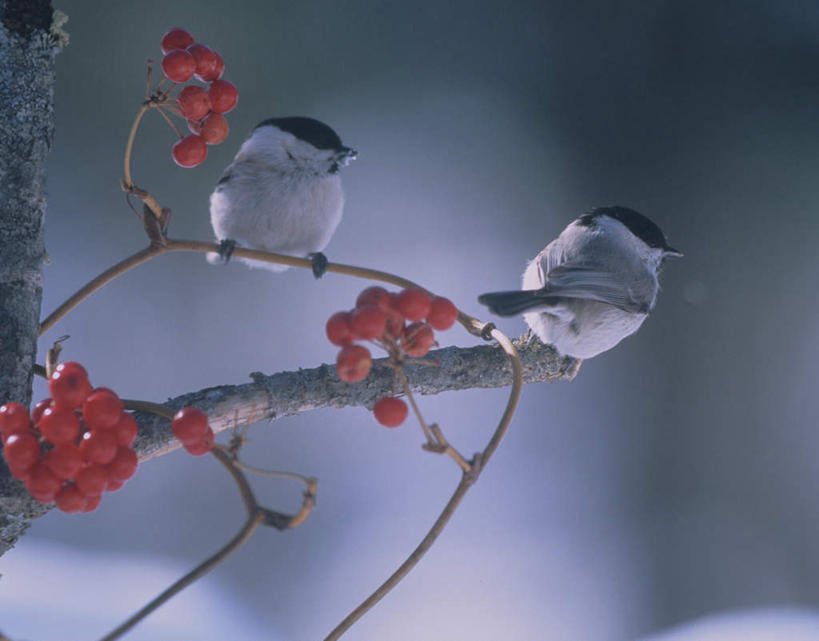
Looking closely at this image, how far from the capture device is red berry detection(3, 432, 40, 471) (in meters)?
0.71

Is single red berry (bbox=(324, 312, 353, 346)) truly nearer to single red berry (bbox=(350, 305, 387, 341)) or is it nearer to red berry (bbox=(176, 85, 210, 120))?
single red berry (bbox=(350, 305, 387, 341))

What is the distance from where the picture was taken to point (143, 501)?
2330mm

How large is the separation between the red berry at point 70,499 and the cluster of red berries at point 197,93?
19.0 inches

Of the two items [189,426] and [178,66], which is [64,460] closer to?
[189,426]

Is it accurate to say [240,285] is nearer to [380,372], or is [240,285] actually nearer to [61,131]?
[61,131]

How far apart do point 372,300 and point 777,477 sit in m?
2.02

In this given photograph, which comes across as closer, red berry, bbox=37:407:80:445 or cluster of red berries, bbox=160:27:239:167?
red berry, bbox=37:407:80:445

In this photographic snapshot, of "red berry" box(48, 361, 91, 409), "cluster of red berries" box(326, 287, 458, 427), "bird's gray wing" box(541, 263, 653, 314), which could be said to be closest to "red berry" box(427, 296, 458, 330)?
"cluster of red berries" box(326, 287, 458, 427)

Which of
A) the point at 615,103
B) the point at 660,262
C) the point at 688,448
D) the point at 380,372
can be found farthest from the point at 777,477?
the point at 380,372

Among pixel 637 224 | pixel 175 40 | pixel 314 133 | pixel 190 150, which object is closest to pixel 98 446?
pixel 190 150

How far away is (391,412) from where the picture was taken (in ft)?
2.45

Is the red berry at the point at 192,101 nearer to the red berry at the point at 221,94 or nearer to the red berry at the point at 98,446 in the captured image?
the red berry at the point at 221,94

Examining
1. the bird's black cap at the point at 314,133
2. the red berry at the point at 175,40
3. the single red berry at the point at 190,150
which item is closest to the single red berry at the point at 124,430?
the single red berry at the point at 190,150

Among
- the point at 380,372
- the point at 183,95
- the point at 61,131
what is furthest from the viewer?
the point at 61,131
